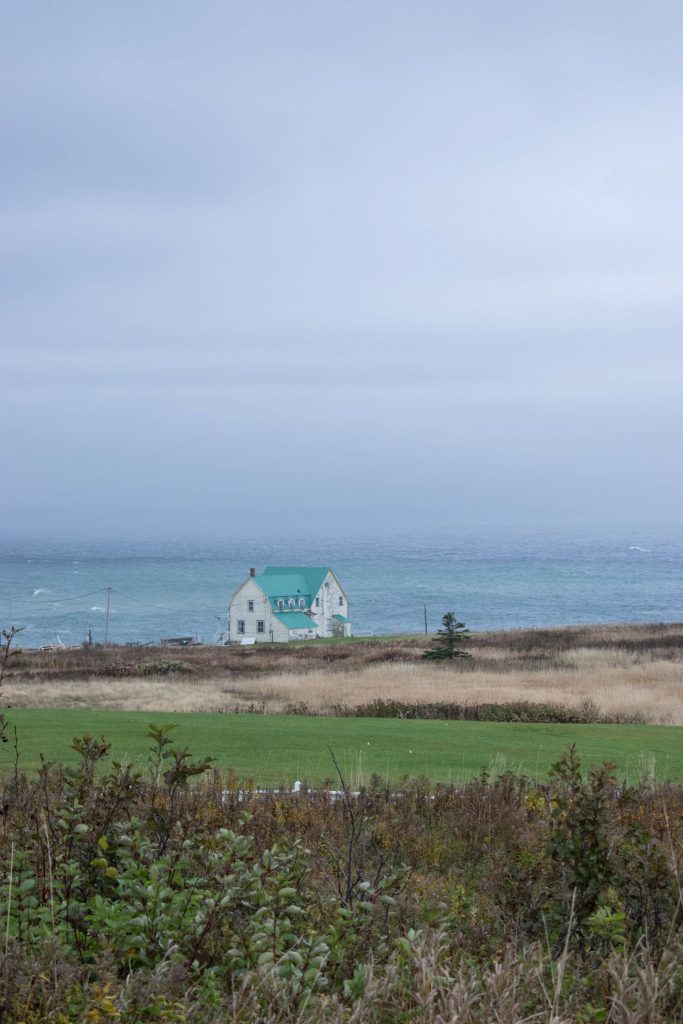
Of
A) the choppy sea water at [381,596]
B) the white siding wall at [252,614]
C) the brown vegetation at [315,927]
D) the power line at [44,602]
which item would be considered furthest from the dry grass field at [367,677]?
the power line at [44,602]

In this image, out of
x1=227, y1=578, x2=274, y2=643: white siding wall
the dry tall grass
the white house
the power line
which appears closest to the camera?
the dry tall grass

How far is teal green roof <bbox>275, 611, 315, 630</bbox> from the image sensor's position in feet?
229

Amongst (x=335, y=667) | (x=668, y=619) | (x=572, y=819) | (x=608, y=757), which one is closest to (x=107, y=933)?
(x=572, y=819)

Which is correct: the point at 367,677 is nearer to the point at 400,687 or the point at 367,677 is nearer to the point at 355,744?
the point at 400,687

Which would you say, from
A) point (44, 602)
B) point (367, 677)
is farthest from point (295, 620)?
point (44, 602)

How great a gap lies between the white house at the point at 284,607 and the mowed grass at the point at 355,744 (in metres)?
51.1

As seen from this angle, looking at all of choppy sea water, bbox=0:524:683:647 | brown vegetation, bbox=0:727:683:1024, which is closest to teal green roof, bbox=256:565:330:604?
choppy sea water, bbox=0:524:683:647

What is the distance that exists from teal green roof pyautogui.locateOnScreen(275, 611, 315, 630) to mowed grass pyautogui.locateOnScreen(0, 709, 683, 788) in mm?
51173

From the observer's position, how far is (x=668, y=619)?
3642 inches

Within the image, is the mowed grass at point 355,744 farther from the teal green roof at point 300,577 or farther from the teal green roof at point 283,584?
the teal green roof at point 300,577

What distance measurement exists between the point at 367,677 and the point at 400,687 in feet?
15.0

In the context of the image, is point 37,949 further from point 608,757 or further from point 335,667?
point 335,667

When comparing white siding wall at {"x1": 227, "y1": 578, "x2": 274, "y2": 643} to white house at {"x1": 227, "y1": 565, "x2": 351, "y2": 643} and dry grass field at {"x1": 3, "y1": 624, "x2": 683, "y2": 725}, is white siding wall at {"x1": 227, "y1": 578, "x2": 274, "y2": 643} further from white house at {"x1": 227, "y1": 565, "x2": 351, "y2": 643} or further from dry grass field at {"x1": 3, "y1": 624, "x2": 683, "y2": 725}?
dry grass field at {"x1": 3, "y1": 624, "x2": 683, "y2": 725}

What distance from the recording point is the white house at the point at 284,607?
69875mm
